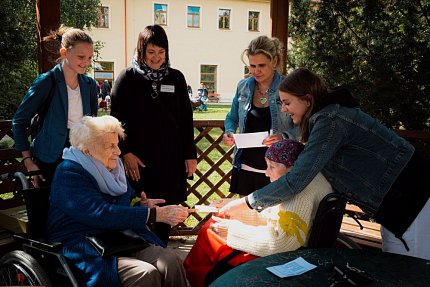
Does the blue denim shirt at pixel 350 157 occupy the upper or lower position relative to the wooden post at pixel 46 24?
lower

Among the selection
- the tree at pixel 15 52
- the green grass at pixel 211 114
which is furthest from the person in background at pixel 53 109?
the green grass at pixel 211 114

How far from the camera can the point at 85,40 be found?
251cm

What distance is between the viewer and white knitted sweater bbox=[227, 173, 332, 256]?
180 centimetres

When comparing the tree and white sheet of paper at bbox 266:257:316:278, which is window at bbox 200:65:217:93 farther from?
white sheet of paper at bbox 266:257:316:278

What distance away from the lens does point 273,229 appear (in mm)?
1837

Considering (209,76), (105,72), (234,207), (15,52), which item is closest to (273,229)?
(234,207)

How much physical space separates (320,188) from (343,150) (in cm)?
19

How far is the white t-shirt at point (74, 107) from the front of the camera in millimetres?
2535

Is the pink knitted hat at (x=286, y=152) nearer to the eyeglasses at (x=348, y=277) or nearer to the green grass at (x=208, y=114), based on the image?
the eyeglasses at (x=348, y=277)

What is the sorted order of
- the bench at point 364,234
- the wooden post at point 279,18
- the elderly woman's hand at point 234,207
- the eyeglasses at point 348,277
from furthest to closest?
the wooden post at point 279,18
the bench at point 364,234
the elderly woman's hand at point 234,207
the eyeglasses at point 348,277

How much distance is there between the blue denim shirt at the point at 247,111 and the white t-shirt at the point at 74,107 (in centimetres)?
103

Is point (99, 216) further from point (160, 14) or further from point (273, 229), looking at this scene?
point (160, 14)

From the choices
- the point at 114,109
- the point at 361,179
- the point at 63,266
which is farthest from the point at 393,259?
the point at 114,109

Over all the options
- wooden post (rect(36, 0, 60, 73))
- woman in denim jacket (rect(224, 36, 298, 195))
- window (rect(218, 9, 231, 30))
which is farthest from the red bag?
window (rect(218, 9, 231, 30))
